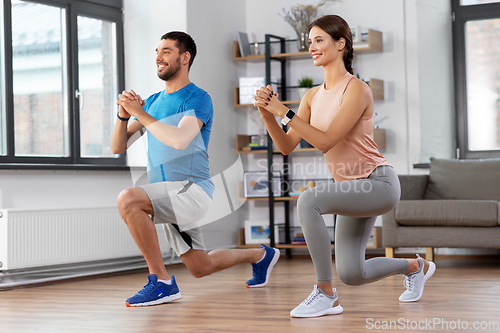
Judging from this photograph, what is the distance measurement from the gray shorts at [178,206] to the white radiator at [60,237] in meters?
1.29

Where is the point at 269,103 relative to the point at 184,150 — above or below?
above

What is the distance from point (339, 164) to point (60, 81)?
2908 millimetres

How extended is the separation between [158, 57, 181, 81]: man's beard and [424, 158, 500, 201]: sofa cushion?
2580mm

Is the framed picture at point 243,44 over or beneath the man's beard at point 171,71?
over

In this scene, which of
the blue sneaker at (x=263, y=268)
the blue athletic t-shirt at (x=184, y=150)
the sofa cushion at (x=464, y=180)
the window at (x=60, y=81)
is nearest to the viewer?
the blue athletic t-shirt at (x=184, y=150)

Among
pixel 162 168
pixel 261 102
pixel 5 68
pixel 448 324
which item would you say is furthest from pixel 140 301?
pixel 5 68

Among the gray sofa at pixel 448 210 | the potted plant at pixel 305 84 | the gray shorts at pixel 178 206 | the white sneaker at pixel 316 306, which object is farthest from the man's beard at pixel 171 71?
the potted plant at pixel 305 84

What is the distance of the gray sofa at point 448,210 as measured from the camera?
423 centimetres

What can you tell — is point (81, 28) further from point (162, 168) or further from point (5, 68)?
point (162, 168)

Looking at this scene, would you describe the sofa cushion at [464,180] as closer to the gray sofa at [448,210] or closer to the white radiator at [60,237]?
the gray sofa at [448,210]

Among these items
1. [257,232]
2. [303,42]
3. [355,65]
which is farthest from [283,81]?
[257,232]

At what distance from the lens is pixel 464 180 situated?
4848 millimetres

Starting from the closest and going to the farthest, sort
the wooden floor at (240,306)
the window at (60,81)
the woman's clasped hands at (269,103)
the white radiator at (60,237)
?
1. the woman's clasped hands at (269,103)
2. the wooden floor at (240,306)
3. the white radiator at (60,237)
4. the window at (60,81)

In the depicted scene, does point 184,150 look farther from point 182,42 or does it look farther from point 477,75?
point 477,75
